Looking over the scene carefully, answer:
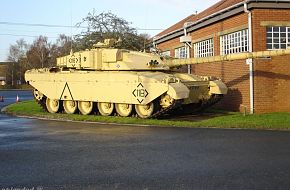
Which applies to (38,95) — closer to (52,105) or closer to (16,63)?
(52,105)

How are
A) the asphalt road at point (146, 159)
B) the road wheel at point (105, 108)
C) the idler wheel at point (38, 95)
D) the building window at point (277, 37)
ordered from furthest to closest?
the idler wheel at point (38, 95)
the road wheel at point (105, 108)
the building window at point (277, 37)
the asphalt road at point (146, 159)

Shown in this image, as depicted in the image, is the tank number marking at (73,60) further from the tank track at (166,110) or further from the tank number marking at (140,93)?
the tank track at (166,110)

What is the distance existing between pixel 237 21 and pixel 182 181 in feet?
44.6

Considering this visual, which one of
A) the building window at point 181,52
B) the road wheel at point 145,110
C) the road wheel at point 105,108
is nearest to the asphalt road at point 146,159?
the road wheel at point 145,110

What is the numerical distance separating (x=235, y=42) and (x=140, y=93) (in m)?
5.40

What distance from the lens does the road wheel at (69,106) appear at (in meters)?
20.5

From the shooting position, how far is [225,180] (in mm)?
6691

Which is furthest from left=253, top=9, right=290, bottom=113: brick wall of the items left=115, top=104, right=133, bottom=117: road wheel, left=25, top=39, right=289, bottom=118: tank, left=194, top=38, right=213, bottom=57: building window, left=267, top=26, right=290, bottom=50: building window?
left=115, top=104, right=133, bottom=117: road wheel

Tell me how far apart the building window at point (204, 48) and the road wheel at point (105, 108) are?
6.10 m

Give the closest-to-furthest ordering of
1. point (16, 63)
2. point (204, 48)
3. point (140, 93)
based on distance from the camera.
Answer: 1. point (140, 93)
2. point (204, 48)
3. point (16, 63)

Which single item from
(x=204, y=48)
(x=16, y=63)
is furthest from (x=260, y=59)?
(x=16, y=63)

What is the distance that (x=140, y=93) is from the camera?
16734 millimetres

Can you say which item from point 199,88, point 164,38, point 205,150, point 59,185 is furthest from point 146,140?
point 164,38

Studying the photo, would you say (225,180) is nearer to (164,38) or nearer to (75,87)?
(75,87)
